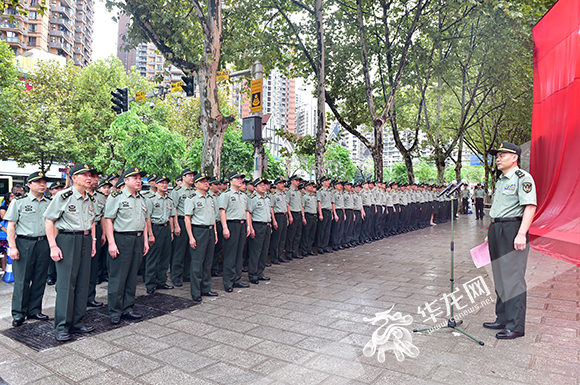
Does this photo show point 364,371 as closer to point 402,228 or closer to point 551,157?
point 551,157

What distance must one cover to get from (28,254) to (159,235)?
217 cm

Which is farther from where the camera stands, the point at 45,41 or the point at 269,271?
the point at 45,41

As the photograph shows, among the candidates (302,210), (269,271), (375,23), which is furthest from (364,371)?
(375,23)

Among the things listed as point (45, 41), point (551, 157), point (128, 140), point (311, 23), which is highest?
point (45, 41)

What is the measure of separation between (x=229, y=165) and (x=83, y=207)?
28.7 metres

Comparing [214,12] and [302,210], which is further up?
[214,12]

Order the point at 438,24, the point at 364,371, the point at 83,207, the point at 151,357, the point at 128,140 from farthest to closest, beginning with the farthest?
the point at 128,140
the point at 438,24
the point at 83,207
the point at 151,357
the point at 364,371

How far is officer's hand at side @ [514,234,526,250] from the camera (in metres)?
4.45

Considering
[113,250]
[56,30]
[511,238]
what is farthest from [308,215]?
[56,30]

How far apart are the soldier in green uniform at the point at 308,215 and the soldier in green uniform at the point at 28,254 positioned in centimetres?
643

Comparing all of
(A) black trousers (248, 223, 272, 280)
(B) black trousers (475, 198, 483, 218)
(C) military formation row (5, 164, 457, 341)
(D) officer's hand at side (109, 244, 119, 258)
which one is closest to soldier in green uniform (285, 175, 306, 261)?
(C) military formation row (5, 164, 457, 341)

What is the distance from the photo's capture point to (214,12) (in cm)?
944

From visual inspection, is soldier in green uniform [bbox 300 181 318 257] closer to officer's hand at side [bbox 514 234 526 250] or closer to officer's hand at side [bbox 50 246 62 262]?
officer's hand at side [bbox 514 234 526 250]

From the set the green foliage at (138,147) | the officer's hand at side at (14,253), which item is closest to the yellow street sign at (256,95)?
the officer's hand at side at (14,253)
